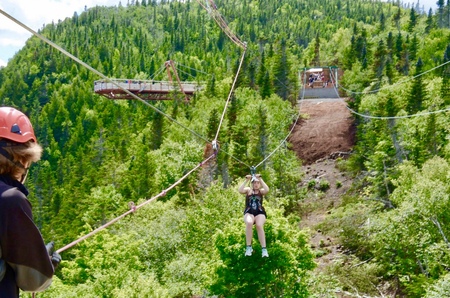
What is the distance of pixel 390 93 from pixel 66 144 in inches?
2893

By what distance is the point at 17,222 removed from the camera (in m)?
2.15

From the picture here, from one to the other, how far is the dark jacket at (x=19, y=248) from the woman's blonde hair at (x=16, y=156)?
0.10 meters

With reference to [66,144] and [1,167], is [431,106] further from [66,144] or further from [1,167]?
[66,144]

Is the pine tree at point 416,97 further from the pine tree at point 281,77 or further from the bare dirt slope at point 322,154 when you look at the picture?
the pine tree at point 281,77

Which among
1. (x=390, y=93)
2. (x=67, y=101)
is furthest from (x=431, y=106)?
(x=67, y=101)

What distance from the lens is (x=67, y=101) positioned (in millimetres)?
120062

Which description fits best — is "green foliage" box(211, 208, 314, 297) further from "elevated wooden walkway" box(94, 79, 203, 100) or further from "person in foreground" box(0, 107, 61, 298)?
"elevated wooden walkway" box(94, 79, 203, 100)

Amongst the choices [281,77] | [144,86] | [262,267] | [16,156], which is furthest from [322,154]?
[16,156]

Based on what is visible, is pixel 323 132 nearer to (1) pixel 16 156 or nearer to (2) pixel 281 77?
(2) pixel 281 77

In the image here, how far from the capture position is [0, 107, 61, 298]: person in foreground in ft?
7.07

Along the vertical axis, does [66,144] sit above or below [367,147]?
below

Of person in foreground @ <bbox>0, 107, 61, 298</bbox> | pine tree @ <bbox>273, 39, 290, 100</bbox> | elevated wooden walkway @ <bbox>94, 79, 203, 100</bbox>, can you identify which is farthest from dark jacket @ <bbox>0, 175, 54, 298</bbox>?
pine tree @ <bbox>273, 39, 290, 100</bbox>

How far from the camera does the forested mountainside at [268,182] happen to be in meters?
22.9

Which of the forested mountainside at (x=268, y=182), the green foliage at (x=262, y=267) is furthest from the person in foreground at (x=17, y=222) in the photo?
the green foliage at (x=262, y=267)
